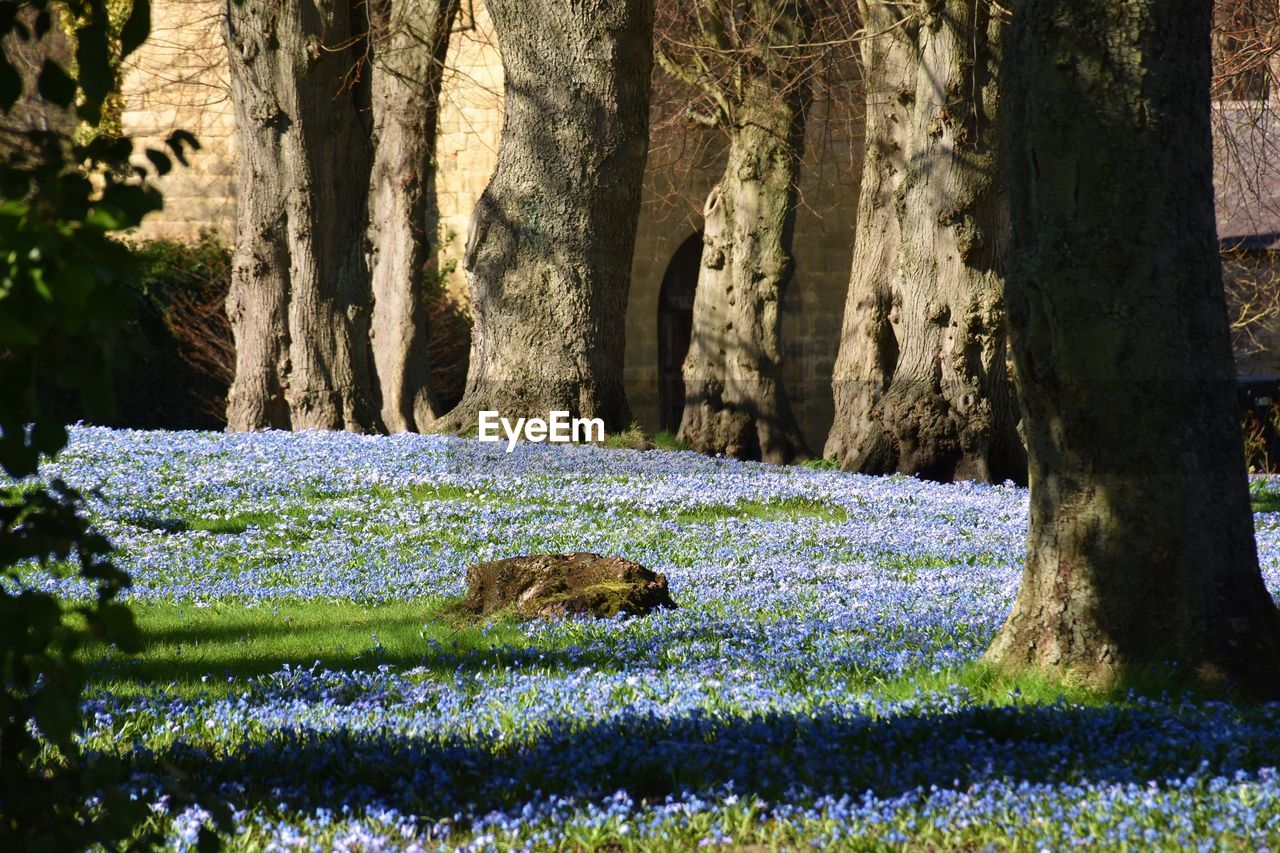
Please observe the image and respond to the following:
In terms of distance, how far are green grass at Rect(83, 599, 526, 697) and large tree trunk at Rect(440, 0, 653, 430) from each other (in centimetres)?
563

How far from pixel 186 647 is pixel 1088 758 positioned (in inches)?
158

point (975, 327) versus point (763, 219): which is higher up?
point (763, 219)

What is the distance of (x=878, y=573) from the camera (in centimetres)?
830

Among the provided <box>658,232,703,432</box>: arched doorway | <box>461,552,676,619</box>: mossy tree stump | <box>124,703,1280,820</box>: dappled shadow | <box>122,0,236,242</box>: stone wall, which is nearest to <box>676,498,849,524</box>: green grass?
<box>461,552,676,619</box>: mossy tree stump

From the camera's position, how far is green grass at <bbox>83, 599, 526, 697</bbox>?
5.79m

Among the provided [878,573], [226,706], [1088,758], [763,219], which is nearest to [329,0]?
[763,219]

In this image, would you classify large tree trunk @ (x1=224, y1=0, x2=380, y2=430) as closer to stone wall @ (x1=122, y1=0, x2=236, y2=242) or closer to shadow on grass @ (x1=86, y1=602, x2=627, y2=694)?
shadow on grass @ (x1=86, y1=602, x2=627, y2=694)

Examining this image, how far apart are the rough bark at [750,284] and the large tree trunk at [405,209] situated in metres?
4.06

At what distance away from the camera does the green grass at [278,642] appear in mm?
5789

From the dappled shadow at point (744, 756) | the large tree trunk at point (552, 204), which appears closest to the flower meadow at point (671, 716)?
the dappled shadow at point (744, 756)

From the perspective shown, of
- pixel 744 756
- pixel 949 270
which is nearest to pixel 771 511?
pixel 949 270

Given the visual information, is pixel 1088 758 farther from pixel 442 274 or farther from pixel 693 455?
pixel 442 274

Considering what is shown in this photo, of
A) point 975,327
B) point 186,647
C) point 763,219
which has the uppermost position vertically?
point 763,219

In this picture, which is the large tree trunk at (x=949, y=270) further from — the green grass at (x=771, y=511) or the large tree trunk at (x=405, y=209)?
the large tree trunk at (x=405, y=209)
